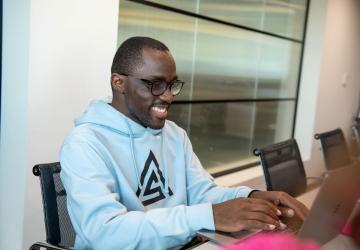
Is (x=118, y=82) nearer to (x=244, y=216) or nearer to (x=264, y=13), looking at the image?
(x=244, y=216)

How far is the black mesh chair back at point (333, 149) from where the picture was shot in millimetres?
2670

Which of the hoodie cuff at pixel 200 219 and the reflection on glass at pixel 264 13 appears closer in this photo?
the hoodie cuff at pixel 200 219

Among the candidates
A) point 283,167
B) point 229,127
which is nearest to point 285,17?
point 229,127

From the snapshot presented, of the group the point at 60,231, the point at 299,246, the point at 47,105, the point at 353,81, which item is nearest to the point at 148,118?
the point at 60,231

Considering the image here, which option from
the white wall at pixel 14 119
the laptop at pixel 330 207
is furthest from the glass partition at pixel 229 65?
the laptop at pixel 330 207

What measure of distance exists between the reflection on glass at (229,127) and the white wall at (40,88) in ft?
3.36

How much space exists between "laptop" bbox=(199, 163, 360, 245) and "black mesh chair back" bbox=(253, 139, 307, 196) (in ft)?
2.38

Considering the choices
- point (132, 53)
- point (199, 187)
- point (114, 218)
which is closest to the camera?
point (114, 218)

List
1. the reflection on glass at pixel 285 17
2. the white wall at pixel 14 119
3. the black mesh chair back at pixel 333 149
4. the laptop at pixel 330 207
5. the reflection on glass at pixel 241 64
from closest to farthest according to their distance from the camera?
the laptop at pixel 330 207 < the white wall at pixel 14 119 < the black mesh chair back at pixel 333 149 < the reflection on glass at pixel 241 64 < the reflection on glass at pixel 285 17

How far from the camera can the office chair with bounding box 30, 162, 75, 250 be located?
1329 millimetres

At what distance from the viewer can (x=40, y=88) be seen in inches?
72.5

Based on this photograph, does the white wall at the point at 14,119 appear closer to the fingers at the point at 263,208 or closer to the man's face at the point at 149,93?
the man's face at the point at 149,93

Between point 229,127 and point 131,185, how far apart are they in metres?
2.37

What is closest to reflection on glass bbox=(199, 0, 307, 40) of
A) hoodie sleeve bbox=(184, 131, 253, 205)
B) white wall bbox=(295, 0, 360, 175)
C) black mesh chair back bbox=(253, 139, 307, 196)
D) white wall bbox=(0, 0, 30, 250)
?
white wall bbox=(295, 0, 360, 175)
